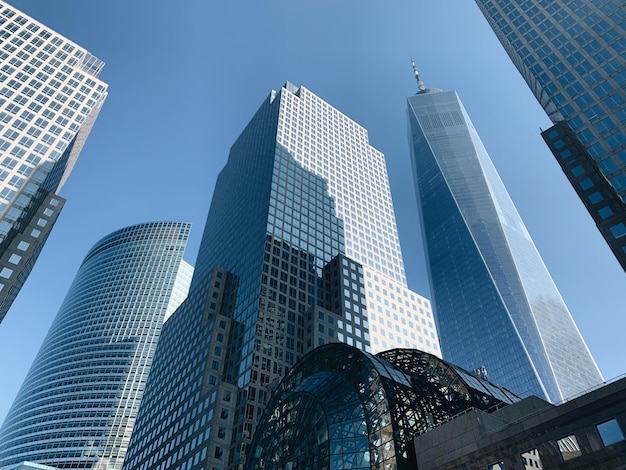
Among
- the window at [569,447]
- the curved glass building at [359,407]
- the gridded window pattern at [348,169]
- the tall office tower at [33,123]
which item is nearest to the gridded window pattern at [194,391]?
the curved glass building at [359,407]

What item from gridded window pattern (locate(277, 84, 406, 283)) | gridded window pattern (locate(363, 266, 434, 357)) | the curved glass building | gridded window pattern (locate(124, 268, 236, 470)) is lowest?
the curved glass building

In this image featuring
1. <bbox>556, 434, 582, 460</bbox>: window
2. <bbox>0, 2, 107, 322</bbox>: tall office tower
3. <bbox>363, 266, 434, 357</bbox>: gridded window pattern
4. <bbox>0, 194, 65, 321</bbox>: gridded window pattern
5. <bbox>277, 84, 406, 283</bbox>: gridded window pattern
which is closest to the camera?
<bbox>556, 434, 582, 460</bbox>: window

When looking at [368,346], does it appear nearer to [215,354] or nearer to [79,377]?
[215,354]

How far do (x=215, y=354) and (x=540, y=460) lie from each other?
81327mm

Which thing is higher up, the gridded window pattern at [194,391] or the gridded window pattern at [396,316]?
the gridded window pattern at [396,316]

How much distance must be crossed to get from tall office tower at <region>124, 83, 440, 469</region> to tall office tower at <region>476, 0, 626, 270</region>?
58268 millimetres

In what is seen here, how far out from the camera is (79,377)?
196m

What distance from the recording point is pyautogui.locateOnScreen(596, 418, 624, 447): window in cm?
3092

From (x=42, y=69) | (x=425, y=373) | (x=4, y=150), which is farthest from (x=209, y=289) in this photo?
(x=425, y=373)

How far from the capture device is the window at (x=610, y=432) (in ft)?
101

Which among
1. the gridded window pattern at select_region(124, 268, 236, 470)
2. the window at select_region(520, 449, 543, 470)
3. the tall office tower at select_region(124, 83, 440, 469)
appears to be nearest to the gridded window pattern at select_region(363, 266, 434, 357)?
the tall office tower at select_region(124, 83, 440, 469)

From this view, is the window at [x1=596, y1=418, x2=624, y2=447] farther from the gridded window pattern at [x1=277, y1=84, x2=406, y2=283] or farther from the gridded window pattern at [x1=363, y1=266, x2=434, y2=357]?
the gridded window pattern at [x1=277, y1=84, x2=406, y2=283]

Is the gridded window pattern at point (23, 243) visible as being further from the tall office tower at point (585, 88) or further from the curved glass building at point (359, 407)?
the tall office tower at point (585, 88)

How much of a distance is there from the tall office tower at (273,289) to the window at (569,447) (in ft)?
207
